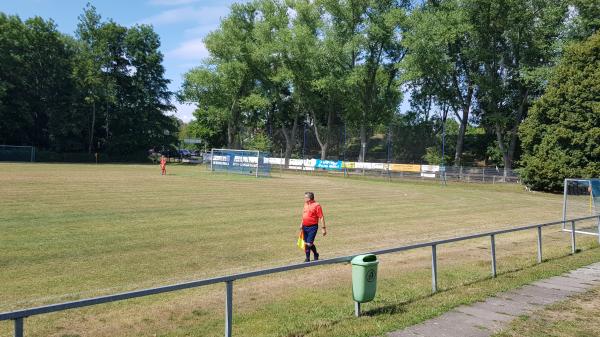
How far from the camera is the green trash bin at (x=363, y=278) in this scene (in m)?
7.66

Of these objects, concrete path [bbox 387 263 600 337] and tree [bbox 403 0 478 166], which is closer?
Answer: concrete path [bbox 387 263 600 337]

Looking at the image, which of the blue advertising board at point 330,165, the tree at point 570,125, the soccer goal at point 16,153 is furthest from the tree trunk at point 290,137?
the tree at point 570,125

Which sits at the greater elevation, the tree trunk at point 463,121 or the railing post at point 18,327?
the tree trunk at point 463,121

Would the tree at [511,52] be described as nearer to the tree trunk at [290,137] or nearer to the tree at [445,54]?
the tree at [445,54]

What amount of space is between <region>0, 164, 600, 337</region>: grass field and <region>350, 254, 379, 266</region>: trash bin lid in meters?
0.85

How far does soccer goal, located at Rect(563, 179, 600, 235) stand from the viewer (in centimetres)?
1925

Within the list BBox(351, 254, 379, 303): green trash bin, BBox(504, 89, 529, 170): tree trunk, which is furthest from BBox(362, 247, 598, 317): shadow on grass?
BBox(504, 89, 529, 170): tree trunk

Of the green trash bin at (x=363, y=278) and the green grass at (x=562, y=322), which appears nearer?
the green grass at (x=562, y=322)

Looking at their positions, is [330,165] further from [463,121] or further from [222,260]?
[222,260]

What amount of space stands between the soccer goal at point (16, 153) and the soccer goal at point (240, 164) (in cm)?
2793

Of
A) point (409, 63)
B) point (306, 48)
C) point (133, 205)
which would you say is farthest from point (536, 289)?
point (306, 48)

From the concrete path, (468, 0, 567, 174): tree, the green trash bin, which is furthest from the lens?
(468, 0, 567, 174): tree

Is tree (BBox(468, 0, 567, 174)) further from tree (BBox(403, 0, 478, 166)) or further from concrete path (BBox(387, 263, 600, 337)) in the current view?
concrete path (BBox(387, 263, 600, 337))

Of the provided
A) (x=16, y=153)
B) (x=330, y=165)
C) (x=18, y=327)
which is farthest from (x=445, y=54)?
(x=18, y=327)
